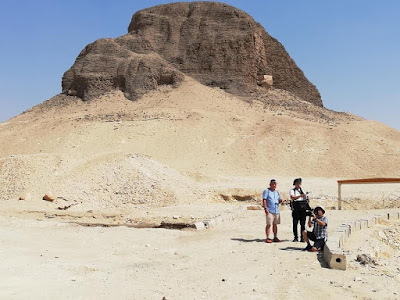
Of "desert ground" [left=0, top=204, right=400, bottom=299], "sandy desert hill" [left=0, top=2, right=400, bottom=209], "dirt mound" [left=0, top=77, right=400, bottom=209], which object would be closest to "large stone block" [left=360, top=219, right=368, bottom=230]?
"desert ground" [left=0, top=204, right=400, bottom=299]

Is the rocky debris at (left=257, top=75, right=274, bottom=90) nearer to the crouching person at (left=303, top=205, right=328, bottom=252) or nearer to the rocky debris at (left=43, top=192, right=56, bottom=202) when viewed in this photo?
the rocky debris at (left=43, top=192, right=56, bottom=202)

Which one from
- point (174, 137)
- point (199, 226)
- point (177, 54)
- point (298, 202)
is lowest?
point (199, 226)

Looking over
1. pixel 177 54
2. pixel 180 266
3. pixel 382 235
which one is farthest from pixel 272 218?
pixel 177 54

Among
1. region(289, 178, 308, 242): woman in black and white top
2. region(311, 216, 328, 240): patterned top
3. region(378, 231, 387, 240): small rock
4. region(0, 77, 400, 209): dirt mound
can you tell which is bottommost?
region(378, 231, 387, 240): small rock

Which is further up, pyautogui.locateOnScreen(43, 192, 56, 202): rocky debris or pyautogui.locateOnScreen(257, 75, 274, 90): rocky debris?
pyautogui.locateOnScreen(257, 75, 274, 90): rocky debris

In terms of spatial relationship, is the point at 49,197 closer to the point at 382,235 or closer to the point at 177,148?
the point at 382,235

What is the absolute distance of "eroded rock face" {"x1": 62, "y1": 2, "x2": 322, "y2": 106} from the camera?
4340cm

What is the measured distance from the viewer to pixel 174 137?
32.8 meters

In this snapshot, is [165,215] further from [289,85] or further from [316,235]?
[289,85]

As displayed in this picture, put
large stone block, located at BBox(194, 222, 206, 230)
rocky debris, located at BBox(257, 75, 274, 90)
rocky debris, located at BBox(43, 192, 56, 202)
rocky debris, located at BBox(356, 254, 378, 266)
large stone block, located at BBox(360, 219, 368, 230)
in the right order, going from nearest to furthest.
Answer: rocky debris, located at BBox(356, 254, 378, 266) → large stone block, located at BBox(360, 219, 368, 230) → large stone block, located at BBox(194, 222, 206, 230) → rocky debris, located at BBox(43, 192, 56, 202) → rocky debris, located at BBox(257, 75, 274, 90)

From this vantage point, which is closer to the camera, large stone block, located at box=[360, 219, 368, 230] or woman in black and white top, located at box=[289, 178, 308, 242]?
woman in black and white top, located at box=[289, 178, 308, 242]

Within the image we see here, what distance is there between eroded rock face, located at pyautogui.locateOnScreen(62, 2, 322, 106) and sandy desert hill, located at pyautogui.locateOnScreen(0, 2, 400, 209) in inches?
6.5

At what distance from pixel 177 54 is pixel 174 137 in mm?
16233

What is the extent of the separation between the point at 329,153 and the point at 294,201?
21.5 meters
